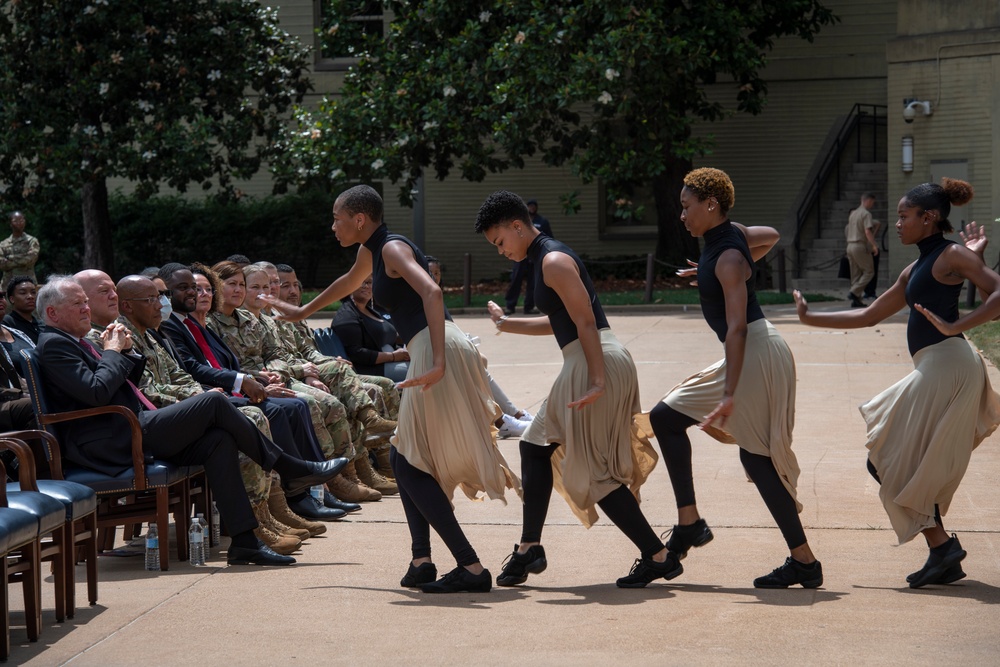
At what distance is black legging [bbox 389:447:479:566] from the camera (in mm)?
5957

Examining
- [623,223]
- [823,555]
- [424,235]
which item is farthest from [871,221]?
[823,555]

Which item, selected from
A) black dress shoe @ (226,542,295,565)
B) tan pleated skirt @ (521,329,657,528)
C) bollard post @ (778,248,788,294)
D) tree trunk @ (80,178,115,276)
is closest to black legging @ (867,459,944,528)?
tan pleated skirt @ (521,329,657,528)

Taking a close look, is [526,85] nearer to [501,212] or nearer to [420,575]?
[501,212]

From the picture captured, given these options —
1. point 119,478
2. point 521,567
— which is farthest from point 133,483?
point 521,567

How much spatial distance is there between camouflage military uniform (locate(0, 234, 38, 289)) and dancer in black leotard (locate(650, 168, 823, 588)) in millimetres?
15520

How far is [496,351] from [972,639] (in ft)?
39.2

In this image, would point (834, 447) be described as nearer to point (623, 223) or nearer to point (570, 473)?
point (570, 473)

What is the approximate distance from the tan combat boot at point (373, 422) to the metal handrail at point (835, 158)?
17.9 metres

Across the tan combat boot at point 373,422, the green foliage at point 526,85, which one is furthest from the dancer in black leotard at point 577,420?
the green foliage at point 526,85

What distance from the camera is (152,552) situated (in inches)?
258

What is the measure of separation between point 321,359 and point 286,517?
190 cm

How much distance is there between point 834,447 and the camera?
9.85 metres

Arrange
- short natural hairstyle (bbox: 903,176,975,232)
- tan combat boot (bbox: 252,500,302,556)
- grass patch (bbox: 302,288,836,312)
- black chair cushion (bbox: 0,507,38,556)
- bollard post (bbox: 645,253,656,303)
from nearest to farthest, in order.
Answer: black chair cushion (bbox: 0,507,38,556), short natural hairstyle (bbox: 903,176,975,232), tan combat boot (bbox: 252,500,302,556), grass patch (bbox: 302,288,836,312), bollard post (bbox: 645,253,656,303)

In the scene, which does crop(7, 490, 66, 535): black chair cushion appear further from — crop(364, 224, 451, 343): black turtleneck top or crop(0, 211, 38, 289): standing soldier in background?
crop(0, 211, 38, 289): standing soldier in background
